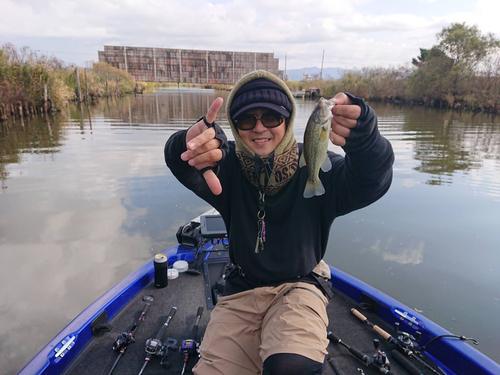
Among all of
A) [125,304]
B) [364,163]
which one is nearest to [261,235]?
[364,163]

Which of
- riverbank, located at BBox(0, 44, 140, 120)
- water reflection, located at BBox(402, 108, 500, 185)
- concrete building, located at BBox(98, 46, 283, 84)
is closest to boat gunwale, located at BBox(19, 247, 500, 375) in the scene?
water reflection, located at BBox(402, 108, 500, 185)

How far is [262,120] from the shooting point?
210 centimetres

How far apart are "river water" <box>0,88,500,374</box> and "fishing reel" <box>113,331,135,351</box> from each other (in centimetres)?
150

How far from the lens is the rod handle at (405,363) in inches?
96.6

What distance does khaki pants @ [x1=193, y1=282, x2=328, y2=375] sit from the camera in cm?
191

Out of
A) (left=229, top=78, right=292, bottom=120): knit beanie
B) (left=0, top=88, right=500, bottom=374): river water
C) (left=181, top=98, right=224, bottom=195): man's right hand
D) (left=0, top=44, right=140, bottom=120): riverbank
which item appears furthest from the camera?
(left=0, top=44, right=140, bottom=120): riverbank

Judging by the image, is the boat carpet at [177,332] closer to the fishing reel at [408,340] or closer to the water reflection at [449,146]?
the fishing reel at [408,340]

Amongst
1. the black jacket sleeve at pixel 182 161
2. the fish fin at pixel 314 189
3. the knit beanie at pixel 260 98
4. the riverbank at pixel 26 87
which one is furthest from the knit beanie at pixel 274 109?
the riverbank at pixel 26 87

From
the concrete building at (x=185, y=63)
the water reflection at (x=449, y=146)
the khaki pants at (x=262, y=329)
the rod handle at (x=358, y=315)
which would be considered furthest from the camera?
the concrete building at (x=185, y=63)

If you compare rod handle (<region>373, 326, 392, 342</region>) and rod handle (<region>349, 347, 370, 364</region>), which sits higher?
rod handle (<region>373, 326, 392, 342</region>)

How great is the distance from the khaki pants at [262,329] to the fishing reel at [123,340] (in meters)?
0.93

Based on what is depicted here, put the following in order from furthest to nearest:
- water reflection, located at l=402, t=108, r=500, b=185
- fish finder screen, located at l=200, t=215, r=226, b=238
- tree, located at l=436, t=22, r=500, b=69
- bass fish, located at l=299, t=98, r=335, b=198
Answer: tree, located at l=436, t=22, r=500, b=69, water reflection, located at l=402, t=108, r=500, b=185, fish finder screen, located at l=200, t=215, r=226, b=238, bass fish, located at l=299, t=98, r=335, b=198

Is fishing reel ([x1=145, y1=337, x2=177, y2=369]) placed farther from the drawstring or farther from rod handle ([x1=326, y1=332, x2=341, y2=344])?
rod handle ([x1=326, y1=332, x2=341, y2=344])

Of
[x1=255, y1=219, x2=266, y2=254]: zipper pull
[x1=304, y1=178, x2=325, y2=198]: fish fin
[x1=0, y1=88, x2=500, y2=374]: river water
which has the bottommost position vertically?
[x1=0, y1=88, x2=500, y2=374]: river water
